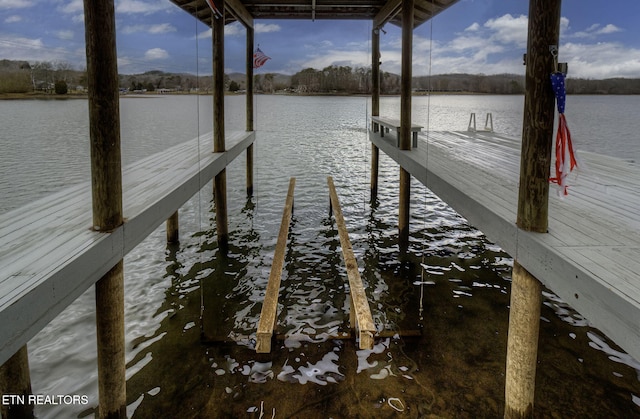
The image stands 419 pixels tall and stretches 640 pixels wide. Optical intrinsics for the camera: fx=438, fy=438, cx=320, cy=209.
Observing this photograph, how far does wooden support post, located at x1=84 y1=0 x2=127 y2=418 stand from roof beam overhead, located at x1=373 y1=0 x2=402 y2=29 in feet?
22.8

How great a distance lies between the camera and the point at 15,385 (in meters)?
3.83

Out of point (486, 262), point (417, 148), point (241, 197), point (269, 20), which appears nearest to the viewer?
point (486, 262)

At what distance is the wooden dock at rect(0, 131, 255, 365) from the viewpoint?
2404mm

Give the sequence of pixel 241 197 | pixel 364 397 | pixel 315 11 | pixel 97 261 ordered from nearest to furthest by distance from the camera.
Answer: pixel 97 261
pixel 364 397
pixel 315 11
pixel 241 197

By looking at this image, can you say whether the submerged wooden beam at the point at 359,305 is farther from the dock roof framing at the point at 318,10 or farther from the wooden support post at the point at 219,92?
the dock roof framing at the point at 318,10

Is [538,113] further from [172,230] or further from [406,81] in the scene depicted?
[172,230]

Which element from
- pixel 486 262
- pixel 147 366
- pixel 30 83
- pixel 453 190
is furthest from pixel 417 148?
pixel 30 83

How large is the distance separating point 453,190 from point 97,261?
395cm

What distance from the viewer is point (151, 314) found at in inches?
242

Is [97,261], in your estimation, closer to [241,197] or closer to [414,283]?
[414,283]

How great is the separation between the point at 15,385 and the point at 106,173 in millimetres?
2124

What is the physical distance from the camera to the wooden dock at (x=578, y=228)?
97.8 inches

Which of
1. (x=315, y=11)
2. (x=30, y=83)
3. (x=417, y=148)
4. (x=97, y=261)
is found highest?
(x=315, y=11)

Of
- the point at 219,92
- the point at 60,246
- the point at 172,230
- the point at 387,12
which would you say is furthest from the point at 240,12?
the point at 60,246
